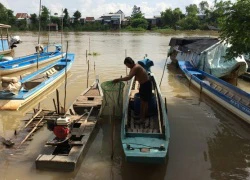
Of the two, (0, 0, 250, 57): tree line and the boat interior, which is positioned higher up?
(0, 0, 250, 57): tree line

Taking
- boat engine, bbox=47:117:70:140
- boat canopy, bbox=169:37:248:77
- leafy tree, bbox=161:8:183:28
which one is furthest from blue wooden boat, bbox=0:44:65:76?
leafy tree, bbox=161:8:183:28

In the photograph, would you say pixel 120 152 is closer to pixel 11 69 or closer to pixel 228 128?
pixel 228 128

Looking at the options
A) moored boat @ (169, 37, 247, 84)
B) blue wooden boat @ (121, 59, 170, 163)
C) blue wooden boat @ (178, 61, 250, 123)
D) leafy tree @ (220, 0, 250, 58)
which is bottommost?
blue wooden boat @ (121, 59, 170, 163)

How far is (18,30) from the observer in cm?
6359

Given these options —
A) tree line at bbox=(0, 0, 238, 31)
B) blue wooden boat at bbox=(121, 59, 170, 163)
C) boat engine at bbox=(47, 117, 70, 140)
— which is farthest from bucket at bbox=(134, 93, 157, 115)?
tree line at bbox=(0, 0, 238, 31)

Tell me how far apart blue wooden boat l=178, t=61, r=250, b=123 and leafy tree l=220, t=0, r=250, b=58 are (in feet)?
5.56

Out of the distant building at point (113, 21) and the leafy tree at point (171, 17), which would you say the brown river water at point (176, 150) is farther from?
the distant building at point (113, 21)

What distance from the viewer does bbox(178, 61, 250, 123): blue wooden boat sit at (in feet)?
28.0

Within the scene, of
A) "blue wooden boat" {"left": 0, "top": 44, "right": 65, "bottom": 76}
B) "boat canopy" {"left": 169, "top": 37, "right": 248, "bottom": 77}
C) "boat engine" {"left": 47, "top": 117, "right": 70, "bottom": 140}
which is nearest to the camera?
"boat engine" {"left": 47, "top": 117, "right": 70, "bottom": 140}

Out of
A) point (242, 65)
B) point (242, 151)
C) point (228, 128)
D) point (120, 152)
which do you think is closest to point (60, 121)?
point (120, 152)

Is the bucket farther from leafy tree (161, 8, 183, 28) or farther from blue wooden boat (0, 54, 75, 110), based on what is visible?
leafy tree (161, 8, 183, 28)

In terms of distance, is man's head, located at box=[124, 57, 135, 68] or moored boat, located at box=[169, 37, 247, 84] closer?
man's head, located at box=[124, 57, 135, 68]

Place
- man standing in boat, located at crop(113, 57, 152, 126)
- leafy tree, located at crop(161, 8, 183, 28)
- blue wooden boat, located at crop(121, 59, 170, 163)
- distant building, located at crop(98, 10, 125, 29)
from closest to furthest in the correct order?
blue wooden boat, located at crop(121, 59, 170, 163) → man standing in boat, located at crop(113, 57, 152, 126) → leafy tree, located at crop(161, 8, 183, 28) → distant building, located at crop(98, 10, 125, 29)

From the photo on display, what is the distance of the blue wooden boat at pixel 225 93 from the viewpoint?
28.0 ft
